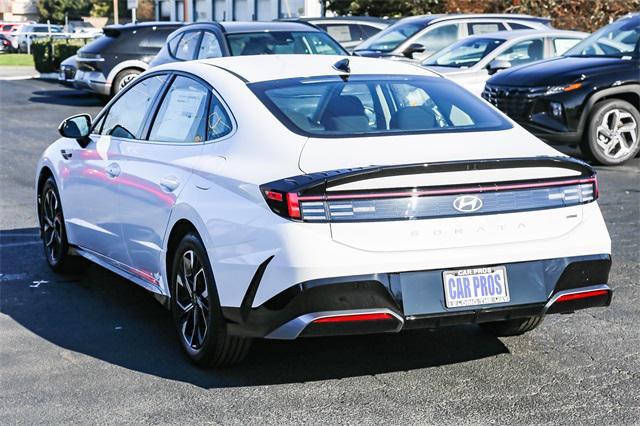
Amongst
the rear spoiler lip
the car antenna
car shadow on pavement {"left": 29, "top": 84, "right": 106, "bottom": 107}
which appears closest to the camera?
the rear spoiler lip

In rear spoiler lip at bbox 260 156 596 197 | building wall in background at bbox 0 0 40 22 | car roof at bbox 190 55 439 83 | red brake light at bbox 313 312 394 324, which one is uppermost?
car roof at bbox 190 55 439 83

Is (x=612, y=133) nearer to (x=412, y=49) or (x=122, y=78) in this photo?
(x=412, y=49)

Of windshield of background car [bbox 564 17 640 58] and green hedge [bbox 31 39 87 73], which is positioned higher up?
windshield of background car [bbox 564 17 640 58]

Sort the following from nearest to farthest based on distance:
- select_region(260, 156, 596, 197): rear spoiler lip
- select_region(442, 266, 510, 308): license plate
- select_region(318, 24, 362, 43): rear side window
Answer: select_region(260, 156, 596, 197): rear spoiler lip → select_region(442, 266, 510, 308): license plate → select_region(318, 24, 362, 43): rear side window

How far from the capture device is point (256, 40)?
15.0 m

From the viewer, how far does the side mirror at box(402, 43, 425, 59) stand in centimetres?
1752

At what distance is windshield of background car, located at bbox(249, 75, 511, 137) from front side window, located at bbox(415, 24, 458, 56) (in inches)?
513

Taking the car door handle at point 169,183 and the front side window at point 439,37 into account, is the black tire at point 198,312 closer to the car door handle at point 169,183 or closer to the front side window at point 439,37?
the car door handle at point 169,183

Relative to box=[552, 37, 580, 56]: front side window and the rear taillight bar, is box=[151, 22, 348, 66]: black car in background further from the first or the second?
the rear taillight bar

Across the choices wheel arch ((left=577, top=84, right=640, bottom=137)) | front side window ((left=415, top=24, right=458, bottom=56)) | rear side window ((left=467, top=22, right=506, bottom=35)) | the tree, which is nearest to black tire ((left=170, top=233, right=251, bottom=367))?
wheel arch ((left=577, top=84, right=640, bottom=137))

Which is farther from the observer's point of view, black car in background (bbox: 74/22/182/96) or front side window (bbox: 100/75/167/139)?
black car in background (bbox: 74/22/182/96)

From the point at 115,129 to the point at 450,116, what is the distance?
2267 mm

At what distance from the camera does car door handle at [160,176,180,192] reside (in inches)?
228

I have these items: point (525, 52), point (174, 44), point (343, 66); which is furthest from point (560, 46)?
point (343, 66)
